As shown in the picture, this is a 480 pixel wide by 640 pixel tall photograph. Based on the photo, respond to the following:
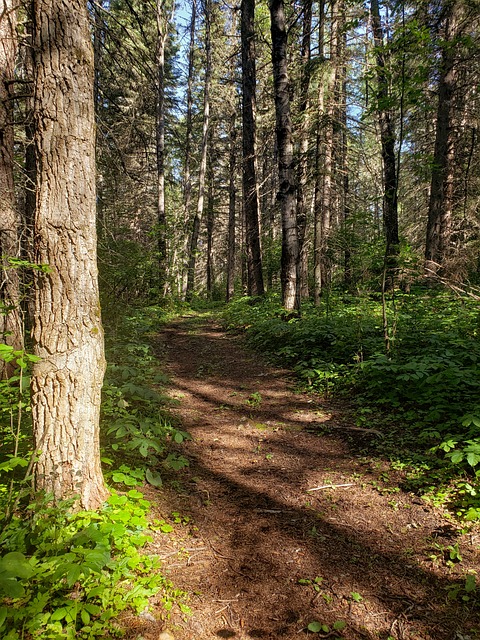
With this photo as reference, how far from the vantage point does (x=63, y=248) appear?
8.38ft

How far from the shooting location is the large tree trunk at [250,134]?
40.4ft

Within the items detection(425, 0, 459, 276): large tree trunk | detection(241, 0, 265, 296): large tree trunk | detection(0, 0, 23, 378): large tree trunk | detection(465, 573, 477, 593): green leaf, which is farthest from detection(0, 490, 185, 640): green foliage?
detection(241, 0, 265, 296): large tree trunk

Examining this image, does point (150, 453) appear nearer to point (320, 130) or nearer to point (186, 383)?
point (186, 383)

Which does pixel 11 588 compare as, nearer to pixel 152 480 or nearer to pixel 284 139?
pixel 152 480

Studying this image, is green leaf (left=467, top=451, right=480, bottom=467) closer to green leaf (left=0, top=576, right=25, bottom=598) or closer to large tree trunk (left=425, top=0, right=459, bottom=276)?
green leaf (left=0, top=576, right=25, bottom=598)

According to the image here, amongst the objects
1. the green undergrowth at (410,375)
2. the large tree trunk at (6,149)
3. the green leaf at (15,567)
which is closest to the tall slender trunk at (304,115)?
the green undergrowth at (410,375)

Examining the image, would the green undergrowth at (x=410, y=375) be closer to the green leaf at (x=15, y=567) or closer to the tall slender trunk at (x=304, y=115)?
the green leaf at (x=15, y=567)

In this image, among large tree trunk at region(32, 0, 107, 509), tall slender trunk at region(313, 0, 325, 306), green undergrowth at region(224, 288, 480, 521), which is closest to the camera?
large tree trunk at region(32, 0, 107, 509)

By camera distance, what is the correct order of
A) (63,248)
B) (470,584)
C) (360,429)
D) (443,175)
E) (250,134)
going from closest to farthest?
(470,584)
(63,248)
(360,429)
(443,175)
(250,134)

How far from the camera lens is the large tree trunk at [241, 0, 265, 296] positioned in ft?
40.4

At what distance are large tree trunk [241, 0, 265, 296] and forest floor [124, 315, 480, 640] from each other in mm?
8968

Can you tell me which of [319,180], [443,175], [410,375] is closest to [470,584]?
[410,375]

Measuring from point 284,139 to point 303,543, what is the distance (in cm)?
845

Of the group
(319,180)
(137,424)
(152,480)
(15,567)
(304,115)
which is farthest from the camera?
(319,180)
